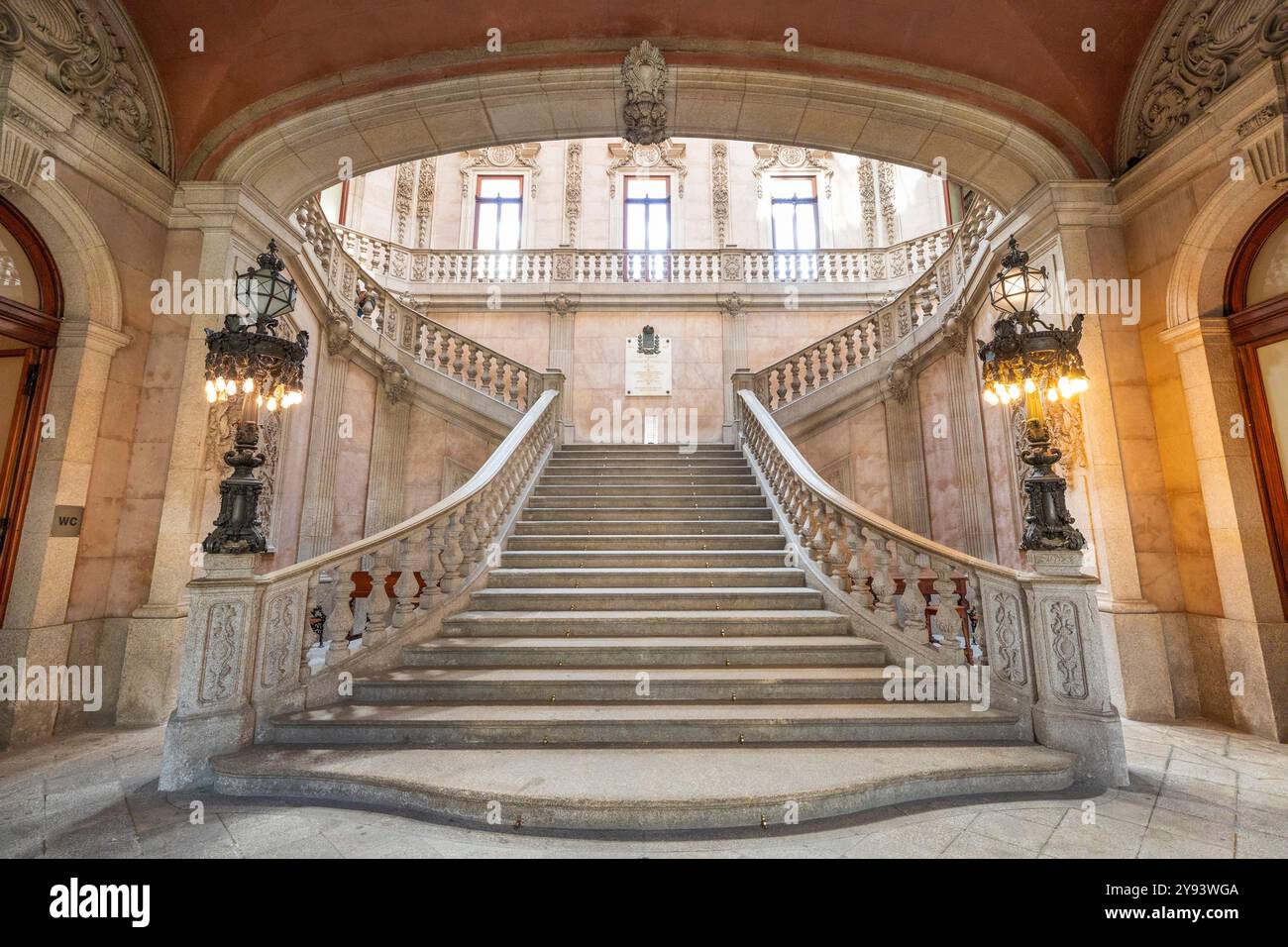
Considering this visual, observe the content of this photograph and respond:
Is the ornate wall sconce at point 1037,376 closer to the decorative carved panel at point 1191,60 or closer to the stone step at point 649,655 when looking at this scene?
the stone step at point 649,655

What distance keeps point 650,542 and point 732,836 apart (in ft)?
12.2

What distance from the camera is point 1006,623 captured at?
358 centimetres

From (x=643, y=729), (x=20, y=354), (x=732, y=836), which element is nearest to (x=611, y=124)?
(x=20, y=354)

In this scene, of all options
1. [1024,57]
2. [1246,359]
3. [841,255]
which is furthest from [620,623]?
[841,255]

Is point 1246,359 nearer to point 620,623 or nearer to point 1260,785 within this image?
point 1260,785

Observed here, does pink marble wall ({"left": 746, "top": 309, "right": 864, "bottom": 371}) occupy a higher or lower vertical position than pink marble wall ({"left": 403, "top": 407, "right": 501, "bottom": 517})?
higher

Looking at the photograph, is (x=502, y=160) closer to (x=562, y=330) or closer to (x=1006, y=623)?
(x=562, y=330)

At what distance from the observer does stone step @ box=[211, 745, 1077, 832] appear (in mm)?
2547

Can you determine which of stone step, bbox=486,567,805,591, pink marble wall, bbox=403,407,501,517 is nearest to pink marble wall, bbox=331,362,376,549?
pink marble wall, bbox=403,407,501,517

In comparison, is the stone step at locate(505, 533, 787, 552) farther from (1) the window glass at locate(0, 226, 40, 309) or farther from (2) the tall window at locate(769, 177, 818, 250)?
(2) the tall window at locate(769, 177, 818, 250)

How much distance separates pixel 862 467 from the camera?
8.70 metres

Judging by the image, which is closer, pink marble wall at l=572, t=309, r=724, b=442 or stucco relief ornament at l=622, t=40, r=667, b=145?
stucco relief ornament at l=622, t=40, r=667, b=145

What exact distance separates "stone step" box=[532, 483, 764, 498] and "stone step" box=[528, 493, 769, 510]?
21 centimetres
